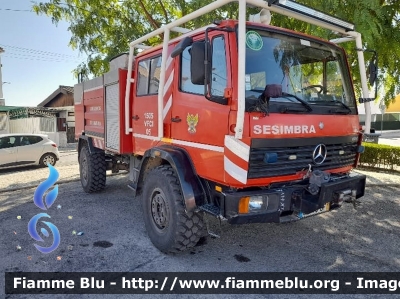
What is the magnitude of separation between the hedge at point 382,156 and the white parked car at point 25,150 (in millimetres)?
10909

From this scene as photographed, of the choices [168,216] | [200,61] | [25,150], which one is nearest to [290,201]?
[168,216]

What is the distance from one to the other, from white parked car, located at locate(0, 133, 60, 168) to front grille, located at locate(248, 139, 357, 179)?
1051cm

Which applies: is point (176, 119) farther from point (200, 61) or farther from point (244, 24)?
point (244, 24)

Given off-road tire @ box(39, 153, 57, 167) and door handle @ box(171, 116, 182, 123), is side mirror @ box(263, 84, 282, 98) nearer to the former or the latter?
door handle @ box(171, 116, 182, 123)

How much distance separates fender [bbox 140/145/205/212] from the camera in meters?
3.39

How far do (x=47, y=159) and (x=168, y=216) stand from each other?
31.8ft

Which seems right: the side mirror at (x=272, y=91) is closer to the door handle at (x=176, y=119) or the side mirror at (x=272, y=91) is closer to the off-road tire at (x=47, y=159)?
the door handle at (x=176, y=119)

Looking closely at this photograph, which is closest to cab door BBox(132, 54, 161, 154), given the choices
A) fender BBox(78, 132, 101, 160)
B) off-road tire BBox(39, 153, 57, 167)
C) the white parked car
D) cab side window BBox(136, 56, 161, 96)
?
cab side window BBox(136, 56, 161, 96)

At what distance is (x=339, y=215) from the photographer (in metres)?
5.34

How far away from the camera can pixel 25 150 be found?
11.2 meters

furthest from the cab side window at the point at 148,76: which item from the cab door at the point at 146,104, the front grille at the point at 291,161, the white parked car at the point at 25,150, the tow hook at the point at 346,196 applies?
the white parked car at the point at 25,150

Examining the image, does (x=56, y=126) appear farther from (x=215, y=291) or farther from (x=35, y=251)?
(x=215, y=291)

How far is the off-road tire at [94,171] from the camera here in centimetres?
638

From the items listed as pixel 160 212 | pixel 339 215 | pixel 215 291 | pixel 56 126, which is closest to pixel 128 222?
pixel 160 212
